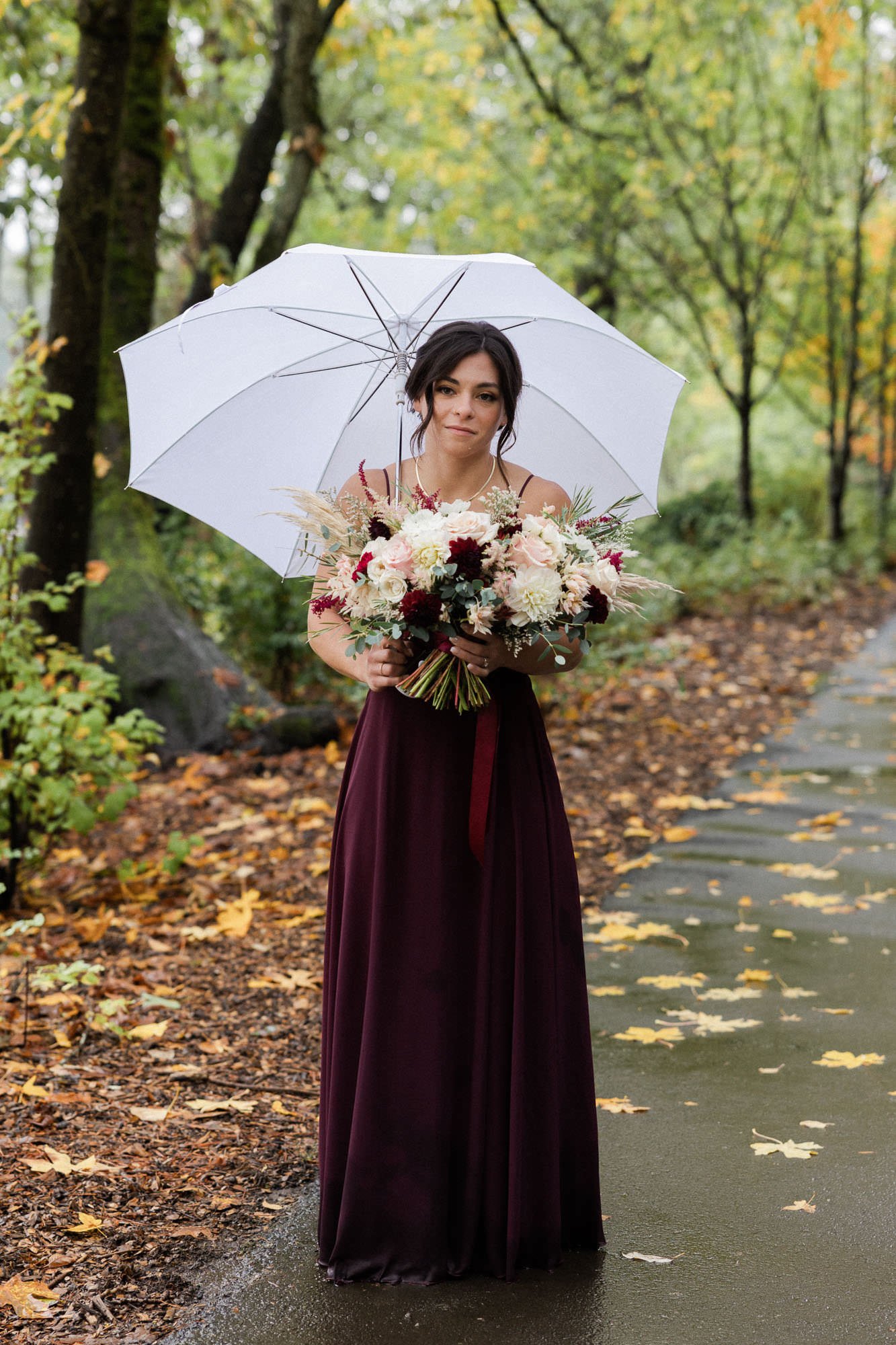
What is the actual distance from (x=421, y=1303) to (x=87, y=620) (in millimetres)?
5652

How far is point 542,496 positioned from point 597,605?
511 millimetres

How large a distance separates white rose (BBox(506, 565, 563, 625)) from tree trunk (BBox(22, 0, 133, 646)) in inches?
151

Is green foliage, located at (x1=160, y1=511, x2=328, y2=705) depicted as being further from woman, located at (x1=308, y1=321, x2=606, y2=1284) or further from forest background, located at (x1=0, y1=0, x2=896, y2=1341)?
woman, located at (x1=308, y1=321, x2=606, y2=1284)

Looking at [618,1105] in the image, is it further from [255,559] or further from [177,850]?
[255,559]

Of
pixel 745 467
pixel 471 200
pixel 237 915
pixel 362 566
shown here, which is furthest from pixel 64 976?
pixel 471 200

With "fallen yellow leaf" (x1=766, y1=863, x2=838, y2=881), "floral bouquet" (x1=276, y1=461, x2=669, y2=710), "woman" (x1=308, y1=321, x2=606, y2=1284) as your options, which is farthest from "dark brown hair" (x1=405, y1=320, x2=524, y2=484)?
"fallen yellow leaf" (x1=766, y1=863, x2=838, y2=881)

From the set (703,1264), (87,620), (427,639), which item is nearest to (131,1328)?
(703,1264)

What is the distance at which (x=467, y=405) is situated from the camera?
9.14 ft

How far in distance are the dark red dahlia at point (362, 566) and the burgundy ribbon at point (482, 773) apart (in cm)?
45

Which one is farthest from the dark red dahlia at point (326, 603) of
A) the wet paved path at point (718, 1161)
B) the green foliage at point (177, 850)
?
the green foliage at point (177, 850)

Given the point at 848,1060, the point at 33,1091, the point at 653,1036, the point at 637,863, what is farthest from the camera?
the point at 637,863

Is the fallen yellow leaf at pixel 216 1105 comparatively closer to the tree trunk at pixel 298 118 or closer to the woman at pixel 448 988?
the woman at pixel 448 988

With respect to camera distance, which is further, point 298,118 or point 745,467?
point 745,467

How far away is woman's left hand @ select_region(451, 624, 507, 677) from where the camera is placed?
Result: 2.54m
